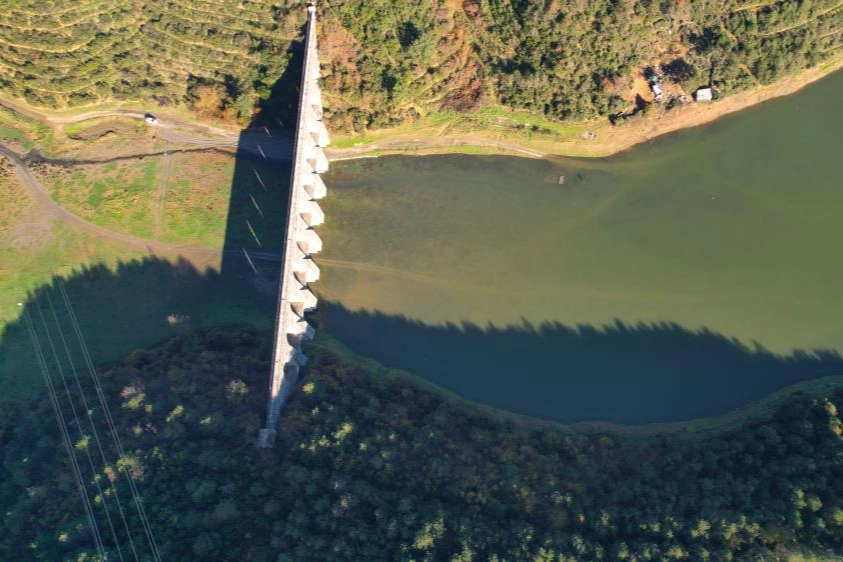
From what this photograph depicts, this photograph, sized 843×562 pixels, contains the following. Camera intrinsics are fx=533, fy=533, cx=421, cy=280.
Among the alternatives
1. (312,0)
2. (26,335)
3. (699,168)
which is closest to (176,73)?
(312,0)

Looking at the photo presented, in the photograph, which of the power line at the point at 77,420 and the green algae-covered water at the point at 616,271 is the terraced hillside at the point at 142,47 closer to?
the green algae-covered water at the point at 616,271

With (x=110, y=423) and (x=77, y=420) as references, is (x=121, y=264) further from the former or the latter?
(x=110, y=423)

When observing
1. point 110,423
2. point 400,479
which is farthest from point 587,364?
point 110,423

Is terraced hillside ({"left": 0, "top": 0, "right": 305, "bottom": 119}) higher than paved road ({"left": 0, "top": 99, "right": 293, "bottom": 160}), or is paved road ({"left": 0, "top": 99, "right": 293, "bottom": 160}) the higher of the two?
terraced hillside ({"left": 0, "top": 0, "right": 305, "bottom": 119})

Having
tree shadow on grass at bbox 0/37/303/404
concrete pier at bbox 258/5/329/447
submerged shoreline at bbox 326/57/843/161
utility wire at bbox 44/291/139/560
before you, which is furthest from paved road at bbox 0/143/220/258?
submerged shoreline at bbox 326/57/843/161

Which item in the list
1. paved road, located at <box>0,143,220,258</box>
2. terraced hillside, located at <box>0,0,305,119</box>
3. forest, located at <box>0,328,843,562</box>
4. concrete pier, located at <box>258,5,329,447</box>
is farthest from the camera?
paved road, located at <box>0,143,220,258</box>

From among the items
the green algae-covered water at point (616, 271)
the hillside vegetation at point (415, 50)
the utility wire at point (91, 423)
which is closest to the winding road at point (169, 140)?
the hillside vegetation at point (415, 50)

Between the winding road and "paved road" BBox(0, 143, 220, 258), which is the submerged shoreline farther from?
"paved road" BBox(0, 143, 220, 258)
